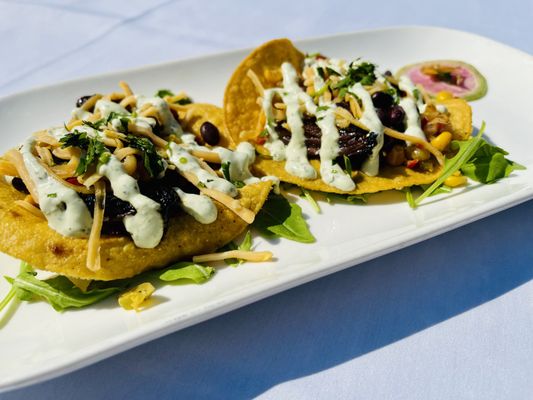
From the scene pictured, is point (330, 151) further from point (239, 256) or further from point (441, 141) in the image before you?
point (239, 256)

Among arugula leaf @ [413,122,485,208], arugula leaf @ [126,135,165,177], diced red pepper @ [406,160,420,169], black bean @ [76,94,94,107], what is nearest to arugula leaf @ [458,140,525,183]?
arugula leaf @ [413,122,485,208]

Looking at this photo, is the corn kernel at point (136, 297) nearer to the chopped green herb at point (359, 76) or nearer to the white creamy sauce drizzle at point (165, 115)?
the white creamy sauce drizzle at point (165, 115)

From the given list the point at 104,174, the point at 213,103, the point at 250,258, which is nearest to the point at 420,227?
the point at 250,258

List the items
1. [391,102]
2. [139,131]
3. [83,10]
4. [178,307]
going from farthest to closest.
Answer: [83,10], [391,102], [139,131], [178,307]

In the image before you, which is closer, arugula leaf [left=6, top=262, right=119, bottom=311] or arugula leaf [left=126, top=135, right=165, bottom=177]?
arugula leaf [left=6, top=262, right=119, bottom=311]

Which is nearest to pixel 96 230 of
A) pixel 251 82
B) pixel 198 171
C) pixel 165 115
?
pixel 198 171

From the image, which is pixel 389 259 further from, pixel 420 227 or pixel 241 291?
pixel 241 291

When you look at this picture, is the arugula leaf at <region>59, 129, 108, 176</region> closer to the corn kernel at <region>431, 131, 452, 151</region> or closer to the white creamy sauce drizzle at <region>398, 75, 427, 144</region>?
the white creamy sauce drizzle at <region>398, 75, 427, 144</region>
